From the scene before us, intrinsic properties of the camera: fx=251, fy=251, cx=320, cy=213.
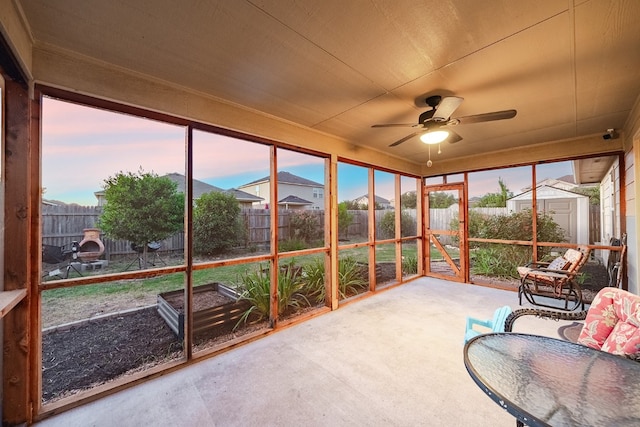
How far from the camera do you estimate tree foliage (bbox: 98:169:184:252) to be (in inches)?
93.1

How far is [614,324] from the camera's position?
1548 millimetres

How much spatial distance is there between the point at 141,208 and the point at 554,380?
338cm

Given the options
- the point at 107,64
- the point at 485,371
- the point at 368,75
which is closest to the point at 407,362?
the point at 485,371

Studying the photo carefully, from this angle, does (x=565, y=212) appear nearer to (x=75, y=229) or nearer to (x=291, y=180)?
(x=291, y=180)

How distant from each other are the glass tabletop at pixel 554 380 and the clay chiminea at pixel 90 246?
9.71ft

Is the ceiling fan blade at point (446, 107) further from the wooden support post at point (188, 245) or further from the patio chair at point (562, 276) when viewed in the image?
the patio chair at point (562, 276)

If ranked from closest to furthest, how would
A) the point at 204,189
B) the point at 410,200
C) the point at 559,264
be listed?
the point at 204,189 < the point at 559,264 < the point at 410,200

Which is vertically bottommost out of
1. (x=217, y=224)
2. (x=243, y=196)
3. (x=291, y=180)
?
(x=217, y=224)

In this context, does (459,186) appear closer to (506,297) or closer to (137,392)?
(506,297)

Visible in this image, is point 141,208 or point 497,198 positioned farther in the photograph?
point 497,198

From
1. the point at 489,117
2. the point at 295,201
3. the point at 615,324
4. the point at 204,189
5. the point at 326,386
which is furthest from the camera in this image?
the point at 295,201

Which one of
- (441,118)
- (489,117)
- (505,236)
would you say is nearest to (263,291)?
(441,118)

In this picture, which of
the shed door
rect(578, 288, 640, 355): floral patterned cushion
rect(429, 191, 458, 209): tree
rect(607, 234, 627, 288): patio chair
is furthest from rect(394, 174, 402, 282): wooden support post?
rect(578, 288, 640, 355): floral patterned cushion

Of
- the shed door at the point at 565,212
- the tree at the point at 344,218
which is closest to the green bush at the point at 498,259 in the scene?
the shed door at the point at 565,212
